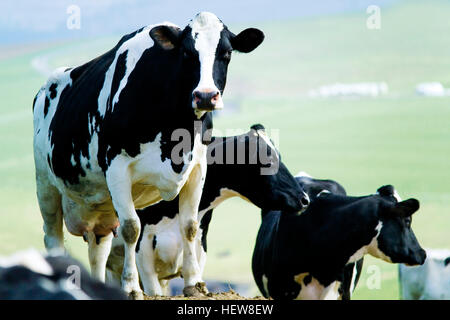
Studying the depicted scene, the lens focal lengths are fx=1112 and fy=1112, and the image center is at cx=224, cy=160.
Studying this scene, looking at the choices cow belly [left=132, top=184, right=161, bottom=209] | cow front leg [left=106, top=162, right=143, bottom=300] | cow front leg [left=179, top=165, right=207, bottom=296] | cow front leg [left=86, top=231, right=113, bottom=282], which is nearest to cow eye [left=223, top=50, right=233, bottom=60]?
cow front leg [left=179, top=165, right=207, bottom=296]

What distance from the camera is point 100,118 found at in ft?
35.3

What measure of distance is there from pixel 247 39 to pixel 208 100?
1328 millimetres

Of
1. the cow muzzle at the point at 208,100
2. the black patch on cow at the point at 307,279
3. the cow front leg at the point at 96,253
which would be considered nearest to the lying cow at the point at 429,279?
the black patch on cow at the point at 307,279

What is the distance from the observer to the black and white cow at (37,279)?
538 centimetres

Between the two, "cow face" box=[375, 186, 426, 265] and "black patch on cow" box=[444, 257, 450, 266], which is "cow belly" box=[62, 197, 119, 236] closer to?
"cow face" box=[375, 186, 426, 265]

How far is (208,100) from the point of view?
9445 millimetres

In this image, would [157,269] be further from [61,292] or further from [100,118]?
[61,292]

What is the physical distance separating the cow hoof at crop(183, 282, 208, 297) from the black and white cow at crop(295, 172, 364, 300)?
3558 millimetres

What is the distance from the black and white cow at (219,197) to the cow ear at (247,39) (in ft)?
9.01

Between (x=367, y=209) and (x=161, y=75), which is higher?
(x=161, y=75)

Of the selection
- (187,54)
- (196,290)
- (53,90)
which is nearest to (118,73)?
(187,54)

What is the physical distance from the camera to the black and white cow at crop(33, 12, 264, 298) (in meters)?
10.0
